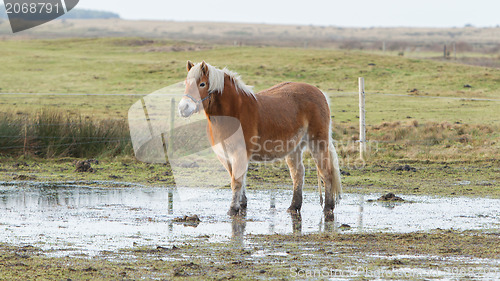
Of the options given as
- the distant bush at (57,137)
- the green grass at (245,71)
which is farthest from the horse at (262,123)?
the green grass at (245,71)

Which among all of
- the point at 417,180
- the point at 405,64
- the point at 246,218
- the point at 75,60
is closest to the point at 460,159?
the point at 417,180

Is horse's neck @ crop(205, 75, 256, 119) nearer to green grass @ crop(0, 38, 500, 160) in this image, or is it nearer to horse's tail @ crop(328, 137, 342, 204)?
horse's tail @ crop(328, 137, 342, 204)

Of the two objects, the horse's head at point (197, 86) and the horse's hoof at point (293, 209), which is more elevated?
the horse's head at point (197, 86)

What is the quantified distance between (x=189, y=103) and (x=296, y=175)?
233 cm

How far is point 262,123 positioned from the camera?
8398 millimetres

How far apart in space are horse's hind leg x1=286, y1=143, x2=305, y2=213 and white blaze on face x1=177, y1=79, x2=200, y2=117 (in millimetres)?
2011

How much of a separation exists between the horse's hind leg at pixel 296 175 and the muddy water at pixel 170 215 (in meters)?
0.16

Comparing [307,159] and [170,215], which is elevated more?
[170,215]

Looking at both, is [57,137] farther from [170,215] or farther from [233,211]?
[233,211]

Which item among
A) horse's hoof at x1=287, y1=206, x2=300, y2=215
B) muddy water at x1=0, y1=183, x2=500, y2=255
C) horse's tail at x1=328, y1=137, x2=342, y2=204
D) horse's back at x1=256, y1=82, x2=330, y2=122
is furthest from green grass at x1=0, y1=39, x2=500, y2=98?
horse's hoof at x1=287, y1=206, x2=300, y2=215

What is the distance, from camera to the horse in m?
7.98

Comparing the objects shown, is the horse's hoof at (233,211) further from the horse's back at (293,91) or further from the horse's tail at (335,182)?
the horse's back at (293,91)

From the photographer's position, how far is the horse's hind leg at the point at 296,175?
9.09 metres

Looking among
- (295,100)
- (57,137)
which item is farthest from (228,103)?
(57,137)
